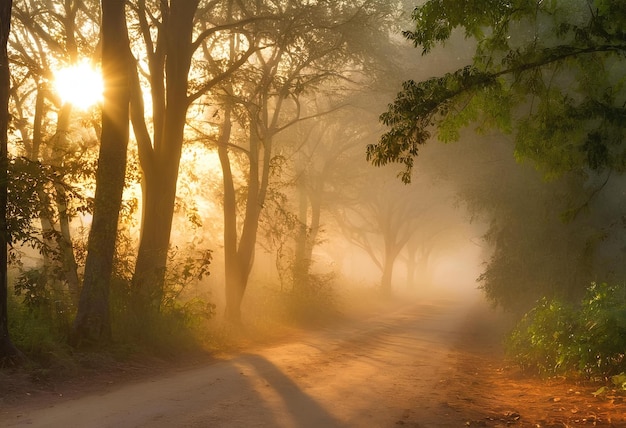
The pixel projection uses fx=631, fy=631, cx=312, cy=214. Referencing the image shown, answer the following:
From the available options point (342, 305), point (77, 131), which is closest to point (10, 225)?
point (77, 131)

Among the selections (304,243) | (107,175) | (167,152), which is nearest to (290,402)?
(107,175)

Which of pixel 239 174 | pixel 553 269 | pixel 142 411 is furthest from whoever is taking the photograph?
pixel 239 174

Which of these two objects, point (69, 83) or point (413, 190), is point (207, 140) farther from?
point (413, 190)

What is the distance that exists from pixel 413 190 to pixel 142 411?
38.3m

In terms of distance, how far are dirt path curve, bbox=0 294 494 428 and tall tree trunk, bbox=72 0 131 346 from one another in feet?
6.93

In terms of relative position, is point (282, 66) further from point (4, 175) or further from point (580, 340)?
point (580, 340)

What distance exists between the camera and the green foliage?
10.6 m

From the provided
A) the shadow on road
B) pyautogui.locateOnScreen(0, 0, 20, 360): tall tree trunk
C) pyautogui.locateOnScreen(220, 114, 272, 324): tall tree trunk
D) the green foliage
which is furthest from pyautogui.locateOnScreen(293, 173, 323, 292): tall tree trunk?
pyautogui.locateOnScreen(0, 0, 20, 360): tall tree trunk

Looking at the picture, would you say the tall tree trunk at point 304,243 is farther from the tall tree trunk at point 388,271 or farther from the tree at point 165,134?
the tall tree trunk at point 388,271

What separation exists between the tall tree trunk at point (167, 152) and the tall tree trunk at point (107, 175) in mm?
2336

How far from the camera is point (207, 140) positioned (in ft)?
66.5

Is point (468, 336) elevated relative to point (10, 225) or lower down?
lower down

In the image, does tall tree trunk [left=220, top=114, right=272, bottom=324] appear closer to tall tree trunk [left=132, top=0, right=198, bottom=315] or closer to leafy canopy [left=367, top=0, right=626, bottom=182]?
tall tree trunk [left=132, top=0, right=198, bottom=315]

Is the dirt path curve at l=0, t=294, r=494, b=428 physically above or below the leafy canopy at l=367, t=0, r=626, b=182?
below
